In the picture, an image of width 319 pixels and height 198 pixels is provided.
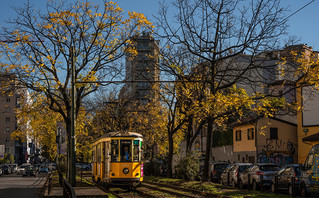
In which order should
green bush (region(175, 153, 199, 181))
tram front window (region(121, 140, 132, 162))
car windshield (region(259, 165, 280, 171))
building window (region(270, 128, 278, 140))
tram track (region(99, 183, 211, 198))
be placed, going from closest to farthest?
tram track (region(99, 183, 211, 198)) → car windshield (region(259, 165, 280, 171)) → tram front window (region(121, 140, 132, 162)) → green bush (region(175, 153, 199, 181)) → building window (region(270, 128, 278, 140))

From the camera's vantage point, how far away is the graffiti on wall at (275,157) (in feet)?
163

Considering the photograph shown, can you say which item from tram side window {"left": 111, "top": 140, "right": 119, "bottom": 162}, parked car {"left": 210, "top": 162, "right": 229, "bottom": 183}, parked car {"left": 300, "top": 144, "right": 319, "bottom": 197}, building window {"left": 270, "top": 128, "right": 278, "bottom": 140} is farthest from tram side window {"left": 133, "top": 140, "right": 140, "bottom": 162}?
building window {"left": 270, "top": 128, "right": 278, "bottom": 140}

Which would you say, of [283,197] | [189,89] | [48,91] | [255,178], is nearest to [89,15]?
[48,91]

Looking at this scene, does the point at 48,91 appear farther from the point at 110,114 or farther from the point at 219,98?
the point at 110,114

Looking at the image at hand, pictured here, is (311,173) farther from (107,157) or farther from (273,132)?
(273,132)

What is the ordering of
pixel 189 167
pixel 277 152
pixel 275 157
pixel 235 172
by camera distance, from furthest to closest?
pixel 277 152, pixel 275 157, pixel 189 167, pixel 235 172

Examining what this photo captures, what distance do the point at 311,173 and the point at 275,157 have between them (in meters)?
32.7

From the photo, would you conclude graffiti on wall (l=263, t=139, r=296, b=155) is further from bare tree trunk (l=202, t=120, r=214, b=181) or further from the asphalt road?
bare tree trunk (l=202, t=120, r=214, b=181)

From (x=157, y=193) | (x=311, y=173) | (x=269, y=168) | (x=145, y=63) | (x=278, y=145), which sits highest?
(x=145, y=63)

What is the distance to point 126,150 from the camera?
26438 mm

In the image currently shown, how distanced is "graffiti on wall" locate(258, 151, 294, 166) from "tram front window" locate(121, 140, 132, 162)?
88.5 ft

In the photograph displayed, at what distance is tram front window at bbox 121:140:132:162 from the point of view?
86.4 feet

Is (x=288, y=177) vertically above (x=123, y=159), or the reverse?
(x=123, y=159)

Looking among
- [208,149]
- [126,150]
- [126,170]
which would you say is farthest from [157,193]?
[208,149]
